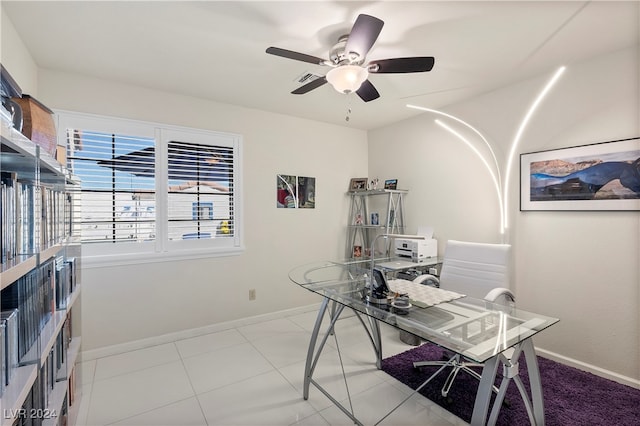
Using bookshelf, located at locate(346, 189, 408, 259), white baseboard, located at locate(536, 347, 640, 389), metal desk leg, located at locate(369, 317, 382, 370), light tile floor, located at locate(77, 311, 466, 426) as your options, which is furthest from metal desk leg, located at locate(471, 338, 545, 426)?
bookshelf, located at locate(346, 189, 408, 259)

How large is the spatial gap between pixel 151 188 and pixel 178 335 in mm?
1500

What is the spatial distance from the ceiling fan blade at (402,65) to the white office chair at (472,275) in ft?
4.76

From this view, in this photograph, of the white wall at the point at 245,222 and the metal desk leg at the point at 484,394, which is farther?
the white wall at the point at 245,222

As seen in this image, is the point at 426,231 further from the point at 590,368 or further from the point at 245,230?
the point at 245,230

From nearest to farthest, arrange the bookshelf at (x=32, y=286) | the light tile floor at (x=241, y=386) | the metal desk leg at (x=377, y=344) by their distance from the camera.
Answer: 1. the bookshelf at (x=32, y=286)
2. the light tile floor at (x=241, y=386)
3. the metal desk leg at (x=377, y=344)

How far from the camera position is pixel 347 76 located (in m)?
1.88

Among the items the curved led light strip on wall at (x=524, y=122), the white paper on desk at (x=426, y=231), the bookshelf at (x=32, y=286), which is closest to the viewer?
the bookshelf at (x=32, y=286)

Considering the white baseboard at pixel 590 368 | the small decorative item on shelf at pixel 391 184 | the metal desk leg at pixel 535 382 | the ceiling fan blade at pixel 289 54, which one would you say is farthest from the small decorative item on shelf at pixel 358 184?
the metal desk leg at pixel 535 382

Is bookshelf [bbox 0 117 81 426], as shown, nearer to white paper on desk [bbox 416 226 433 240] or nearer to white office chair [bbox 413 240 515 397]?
white office chair [bbox 413 240 515 397]

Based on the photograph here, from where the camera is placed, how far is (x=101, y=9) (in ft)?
5.64

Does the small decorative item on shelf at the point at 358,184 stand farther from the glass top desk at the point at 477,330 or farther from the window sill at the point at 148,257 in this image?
the glass top desk at the point at 477,330

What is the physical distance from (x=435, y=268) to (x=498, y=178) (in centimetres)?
115

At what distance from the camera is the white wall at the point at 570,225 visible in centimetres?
216

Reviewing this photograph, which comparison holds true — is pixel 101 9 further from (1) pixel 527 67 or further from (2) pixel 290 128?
(1) pixel 527 67
